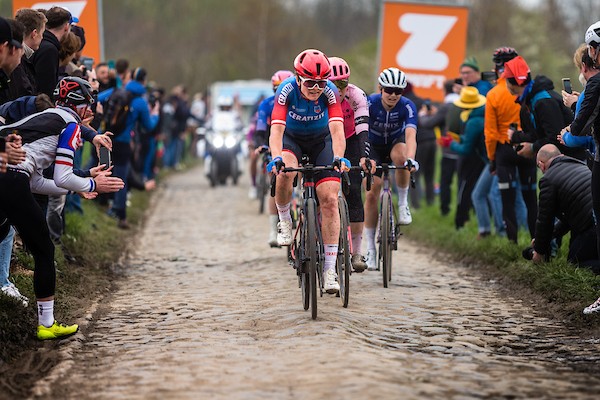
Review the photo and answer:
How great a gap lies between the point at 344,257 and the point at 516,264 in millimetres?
3175

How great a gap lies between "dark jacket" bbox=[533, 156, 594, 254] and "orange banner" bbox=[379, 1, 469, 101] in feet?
31.7

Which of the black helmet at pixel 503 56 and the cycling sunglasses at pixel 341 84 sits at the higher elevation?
the black helmet at pixel 503 56

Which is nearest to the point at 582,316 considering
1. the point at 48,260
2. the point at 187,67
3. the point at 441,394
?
the point at 441,394

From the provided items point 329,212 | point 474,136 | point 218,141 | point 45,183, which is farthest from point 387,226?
point 218,141

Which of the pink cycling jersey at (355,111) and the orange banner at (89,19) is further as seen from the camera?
the orange banner at (89,19)

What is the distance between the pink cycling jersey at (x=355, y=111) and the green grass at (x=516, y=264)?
2.25m

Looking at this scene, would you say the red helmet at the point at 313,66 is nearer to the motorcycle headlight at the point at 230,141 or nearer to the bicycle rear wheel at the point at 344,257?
the bicycle rear wheel at the point at 344,257

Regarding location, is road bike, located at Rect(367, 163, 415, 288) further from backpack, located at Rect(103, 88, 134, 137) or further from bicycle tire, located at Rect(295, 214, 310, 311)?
backpack, located at Rect(103, 88, 134, 137)

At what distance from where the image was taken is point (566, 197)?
10.2 meters

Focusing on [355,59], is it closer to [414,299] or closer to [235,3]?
[235,3]

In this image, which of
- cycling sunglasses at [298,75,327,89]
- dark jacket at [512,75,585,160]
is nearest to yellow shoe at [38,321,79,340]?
cycling sunglasses at [298,75,327,89]

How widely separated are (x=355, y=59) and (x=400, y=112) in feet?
142

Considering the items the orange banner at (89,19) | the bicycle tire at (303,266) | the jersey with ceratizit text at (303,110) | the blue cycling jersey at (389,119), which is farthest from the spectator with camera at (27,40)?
the orange banner at (89,19)

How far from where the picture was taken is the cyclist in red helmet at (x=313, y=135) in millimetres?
9289
